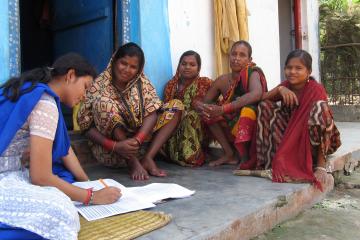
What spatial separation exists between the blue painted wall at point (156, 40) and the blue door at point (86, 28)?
32 centimetres

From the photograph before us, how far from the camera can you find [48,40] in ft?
16.5

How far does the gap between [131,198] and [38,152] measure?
0.68 metres

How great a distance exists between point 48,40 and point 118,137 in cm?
264

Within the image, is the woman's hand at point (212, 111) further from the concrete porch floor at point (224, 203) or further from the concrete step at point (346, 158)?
the concrete step at point (346, 158)

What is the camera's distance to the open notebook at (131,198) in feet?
6.29

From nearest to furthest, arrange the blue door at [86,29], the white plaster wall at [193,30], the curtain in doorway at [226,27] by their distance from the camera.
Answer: the blue door at [86,29]
the white plaster wall at [193,30]
the curtain in doorway at [226,27]

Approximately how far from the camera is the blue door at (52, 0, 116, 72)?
3.85 m

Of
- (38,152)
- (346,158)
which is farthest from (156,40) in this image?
(38,152)

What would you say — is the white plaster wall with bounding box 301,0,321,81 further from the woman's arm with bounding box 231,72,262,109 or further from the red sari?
the red sari

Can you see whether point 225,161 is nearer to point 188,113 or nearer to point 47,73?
point 188,113

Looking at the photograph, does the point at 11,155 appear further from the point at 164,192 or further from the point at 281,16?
the point at 281,16

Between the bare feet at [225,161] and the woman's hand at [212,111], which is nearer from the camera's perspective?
the woman's hand at [212,111]

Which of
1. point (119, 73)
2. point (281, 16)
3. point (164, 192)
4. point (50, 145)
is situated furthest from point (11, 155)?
point (281, 16)

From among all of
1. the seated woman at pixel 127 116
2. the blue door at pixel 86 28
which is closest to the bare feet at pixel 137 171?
the seated woman at pixel 127 116
